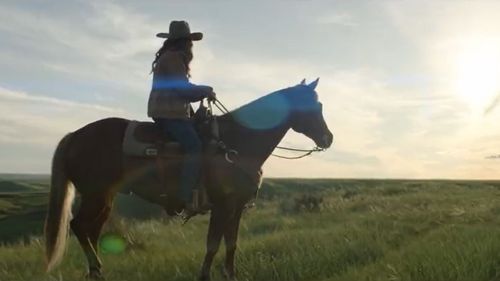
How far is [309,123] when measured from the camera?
→ 343 inches

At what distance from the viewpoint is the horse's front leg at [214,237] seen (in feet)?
25.1

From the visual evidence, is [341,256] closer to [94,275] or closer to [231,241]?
[231,241]

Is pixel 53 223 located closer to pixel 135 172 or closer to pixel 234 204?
pixel 135 172

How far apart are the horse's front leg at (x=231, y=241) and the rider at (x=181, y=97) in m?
Answer: 0.57

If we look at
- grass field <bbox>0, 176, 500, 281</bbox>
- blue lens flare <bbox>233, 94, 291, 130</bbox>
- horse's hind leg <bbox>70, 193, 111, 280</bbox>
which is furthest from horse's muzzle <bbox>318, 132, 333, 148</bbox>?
horse's hind leg <bbox>70, 193, 111, 280</bbox>

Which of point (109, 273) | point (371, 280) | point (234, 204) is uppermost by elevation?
point (234, 204)

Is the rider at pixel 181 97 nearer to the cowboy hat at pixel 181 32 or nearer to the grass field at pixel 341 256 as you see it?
the cowboy hat at pixel 181 32

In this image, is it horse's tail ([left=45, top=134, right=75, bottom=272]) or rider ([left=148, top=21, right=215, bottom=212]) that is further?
horse's tail ([left=45, top=134, right=75, bottom=272])

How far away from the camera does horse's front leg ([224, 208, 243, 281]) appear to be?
7906mm

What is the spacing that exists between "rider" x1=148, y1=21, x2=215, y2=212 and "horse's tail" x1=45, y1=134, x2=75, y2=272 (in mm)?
1735

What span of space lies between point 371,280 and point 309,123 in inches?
128

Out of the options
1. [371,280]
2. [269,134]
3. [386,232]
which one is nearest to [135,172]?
[269,134]

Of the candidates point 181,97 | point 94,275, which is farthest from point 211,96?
point 94,275

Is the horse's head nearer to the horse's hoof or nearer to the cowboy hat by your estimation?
the cowboy hat
